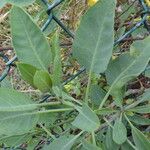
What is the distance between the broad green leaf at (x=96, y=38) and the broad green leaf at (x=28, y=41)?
69 millimetres

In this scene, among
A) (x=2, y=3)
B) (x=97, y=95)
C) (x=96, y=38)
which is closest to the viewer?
(x=2, y=3)

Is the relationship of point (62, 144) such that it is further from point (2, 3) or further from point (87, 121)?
point (2, 3)

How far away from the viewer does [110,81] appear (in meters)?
0.92

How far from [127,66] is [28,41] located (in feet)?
0.72

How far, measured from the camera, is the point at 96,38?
83 centimetres

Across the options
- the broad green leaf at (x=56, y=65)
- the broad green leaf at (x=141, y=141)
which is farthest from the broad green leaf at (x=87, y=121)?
the broad green leaf at (x=141, y=141)

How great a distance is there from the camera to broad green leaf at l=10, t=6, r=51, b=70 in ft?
2.50

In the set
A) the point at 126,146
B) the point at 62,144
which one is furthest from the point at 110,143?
the point at 62,144

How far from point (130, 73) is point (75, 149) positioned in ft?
0.77

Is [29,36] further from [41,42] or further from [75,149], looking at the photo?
[75,149]

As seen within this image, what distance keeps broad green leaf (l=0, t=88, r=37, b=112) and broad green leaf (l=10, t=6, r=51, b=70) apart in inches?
2.9

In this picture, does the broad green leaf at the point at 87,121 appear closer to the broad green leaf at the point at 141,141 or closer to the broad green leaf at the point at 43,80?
the broad green leaf at the point at 43,80

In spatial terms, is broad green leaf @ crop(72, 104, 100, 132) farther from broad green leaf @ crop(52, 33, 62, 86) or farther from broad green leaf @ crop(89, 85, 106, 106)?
broad green leaf @ crop(89, 85, 106, 106)

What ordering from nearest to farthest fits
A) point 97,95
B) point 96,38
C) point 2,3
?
1. point 2,3
2. point 96,38
3. point 97,95
